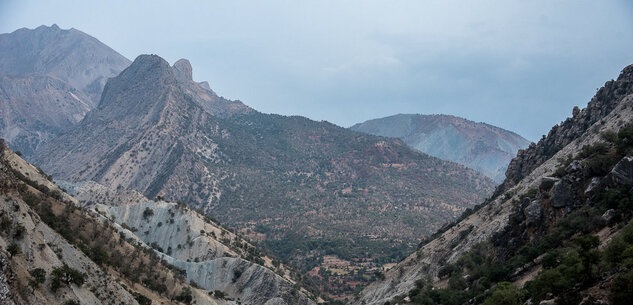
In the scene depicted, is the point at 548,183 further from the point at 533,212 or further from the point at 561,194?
the point at 533,212

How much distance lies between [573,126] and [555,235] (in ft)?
110

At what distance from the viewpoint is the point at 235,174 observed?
191875 millimetres

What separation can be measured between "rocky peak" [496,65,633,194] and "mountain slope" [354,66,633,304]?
7.5 inches

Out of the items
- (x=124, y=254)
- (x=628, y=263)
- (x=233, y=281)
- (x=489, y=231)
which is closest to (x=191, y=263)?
(x=233, y=281)

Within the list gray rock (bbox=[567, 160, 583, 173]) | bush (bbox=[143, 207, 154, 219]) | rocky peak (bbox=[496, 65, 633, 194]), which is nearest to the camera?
gray rock (bbox=[567, 160, 583, 173])

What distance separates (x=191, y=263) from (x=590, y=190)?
57281mm

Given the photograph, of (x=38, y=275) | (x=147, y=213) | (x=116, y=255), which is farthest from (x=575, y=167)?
(x=147, y=213)

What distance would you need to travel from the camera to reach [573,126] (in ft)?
266

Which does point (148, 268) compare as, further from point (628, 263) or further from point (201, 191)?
point (201, 191)

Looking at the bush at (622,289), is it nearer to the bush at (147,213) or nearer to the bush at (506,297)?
the bush at (506,297)

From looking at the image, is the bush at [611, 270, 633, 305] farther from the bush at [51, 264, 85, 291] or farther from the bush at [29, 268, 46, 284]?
the bush at [29, 268, 46, 284]

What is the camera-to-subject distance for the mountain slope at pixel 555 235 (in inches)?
1519

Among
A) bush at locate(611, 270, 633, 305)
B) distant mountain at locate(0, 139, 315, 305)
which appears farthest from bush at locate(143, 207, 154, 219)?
bush at locate(611, 270, 633, 305)

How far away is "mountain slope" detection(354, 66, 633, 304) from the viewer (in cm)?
3859
